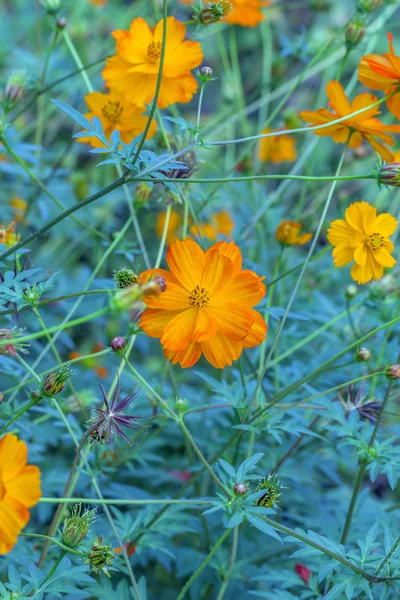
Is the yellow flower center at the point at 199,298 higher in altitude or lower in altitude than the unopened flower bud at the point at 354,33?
lower

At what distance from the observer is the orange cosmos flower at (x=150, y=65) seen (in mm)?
932

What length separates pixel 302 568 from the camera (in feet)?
3.17

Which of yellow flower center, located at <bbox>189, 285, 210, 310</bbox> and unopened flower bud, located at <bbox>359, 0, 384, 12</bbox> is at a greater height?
unopened flower bud, located at <bbox>359, 0, 384, 12</bbox>

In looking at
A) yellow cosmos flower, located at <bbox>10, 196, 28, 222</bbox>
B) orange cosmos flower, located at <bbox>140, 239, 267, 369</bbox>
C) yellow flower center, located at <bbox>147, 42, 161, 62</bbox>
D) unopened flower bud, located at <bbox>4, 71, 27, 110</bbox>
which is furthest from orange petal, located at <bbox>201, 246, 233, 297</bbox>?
yellow cosmos flower, located at <bbox>10, 196, 28, 222</bbox>

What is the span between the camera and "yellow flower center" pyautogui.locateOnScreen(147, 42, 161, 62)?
958 millimetres

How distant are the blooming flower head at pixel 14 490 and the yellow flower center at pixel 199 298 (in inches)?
11.1

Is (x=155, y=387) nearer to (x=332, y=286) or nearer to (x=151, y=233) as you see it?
(x=332, y=286)

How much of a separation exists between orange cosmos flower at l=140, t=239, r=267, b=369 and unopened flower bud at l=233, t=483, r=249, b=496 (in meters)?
0.14

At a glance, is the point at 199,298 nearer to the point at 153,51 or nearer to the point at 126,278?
the point at 126,278

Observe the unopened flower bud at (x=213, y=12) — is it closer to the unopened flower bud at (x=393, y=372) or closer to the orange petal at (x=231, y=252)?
the orange petal at (x=231, y=252)

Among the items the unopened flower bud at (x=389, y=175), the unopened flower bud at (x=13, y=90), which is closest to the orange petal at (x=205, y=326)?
the unopened flower bud at (x=389, y=175)

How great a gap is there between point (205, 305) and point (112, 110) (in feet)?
1.22

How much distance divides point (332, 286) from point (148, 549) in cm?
85

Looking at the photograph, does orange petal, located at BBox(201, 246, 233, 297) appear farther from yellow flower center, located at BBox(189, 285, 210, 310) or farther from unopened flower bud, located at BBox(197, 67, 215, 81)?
unopened flower bud, located at BBox(197, 67, 215, 81)
